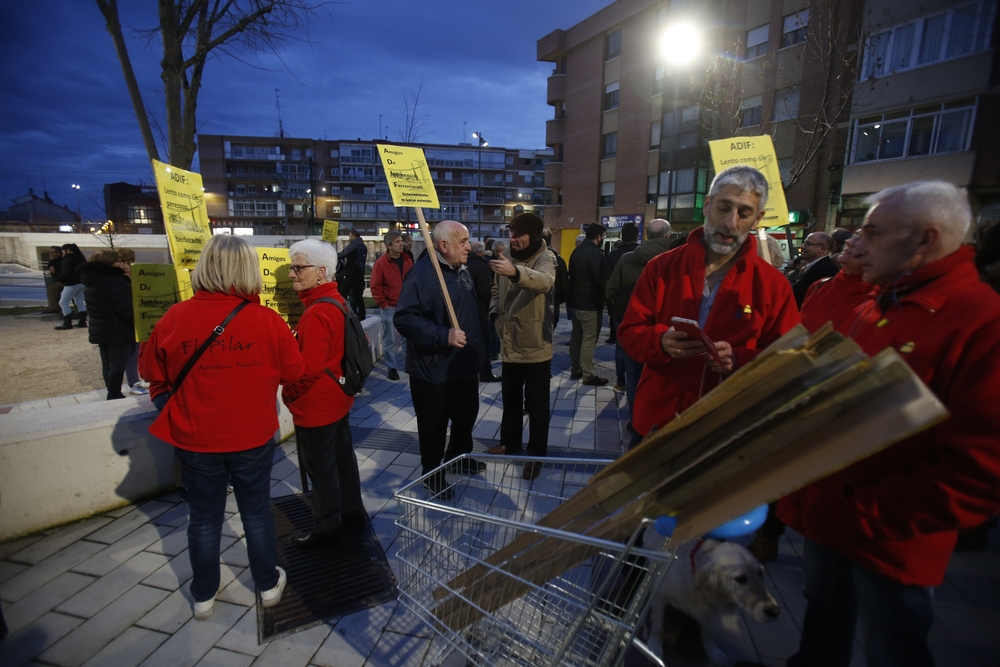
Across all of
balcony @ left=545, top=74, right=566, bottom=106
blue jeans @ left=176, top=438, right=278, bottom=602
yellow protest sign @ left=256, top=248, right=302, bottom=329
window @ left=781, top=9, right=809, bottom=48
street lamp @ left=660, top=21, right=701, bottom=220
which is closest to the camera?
blue jeans @ left=176, top=438, right=278, bottom=602

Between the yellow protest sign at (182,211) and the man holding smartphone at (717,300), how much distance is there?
3358 millimetres

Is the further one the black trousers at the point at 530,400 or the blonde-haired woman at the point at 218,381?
the black trousers at the point at 530,400

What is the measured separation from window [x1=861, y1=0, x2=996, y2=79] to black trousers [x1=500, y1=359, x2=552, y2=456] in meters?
16.5

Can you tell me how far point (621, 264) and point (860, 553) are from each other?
439 centimetres

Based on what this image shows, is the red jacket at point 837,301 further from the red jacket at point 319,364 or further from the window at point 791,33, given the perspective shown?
the window at point 791,33

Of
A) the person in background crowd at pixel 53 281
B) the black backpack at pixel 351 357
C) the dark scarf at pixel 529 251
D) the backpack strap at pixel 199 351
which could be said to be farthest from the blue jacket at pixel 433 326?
the person in background crowd at pixel 53 281

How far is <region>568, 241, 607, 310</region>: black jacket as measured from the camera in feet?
21.5

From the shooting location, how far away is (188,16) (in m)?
5.29

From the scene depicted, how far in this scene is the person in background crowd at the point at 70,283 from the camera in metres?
9.66

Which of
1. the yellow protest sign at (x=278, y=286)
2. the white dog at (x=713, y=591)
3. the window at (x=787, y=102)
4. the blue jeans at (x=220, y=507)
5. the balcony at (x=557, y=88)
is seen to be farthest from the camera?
the balcony at (x=557, y=88)

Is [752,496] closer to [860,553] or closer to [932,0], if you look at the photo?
[860,553]

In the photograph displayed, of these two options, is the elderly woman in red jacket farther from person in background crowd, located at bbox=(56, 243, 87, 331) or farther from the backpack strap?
person in background crowd, located at bbox=(56, 243, 87, 331)

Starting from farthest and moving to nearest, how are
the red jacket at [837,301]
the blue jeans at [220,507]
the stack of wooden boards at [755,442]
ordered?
1. the blue jeans at [220,507]
2. the red jacket at [837,301]
3. the stack of wooden boards at [755,442]

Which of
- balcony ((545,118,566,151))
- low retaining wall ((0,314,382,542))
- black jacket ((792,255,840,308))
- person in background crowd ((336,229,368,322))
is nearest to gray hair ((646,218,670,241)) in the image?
black jacket ((792,255,840,308))
